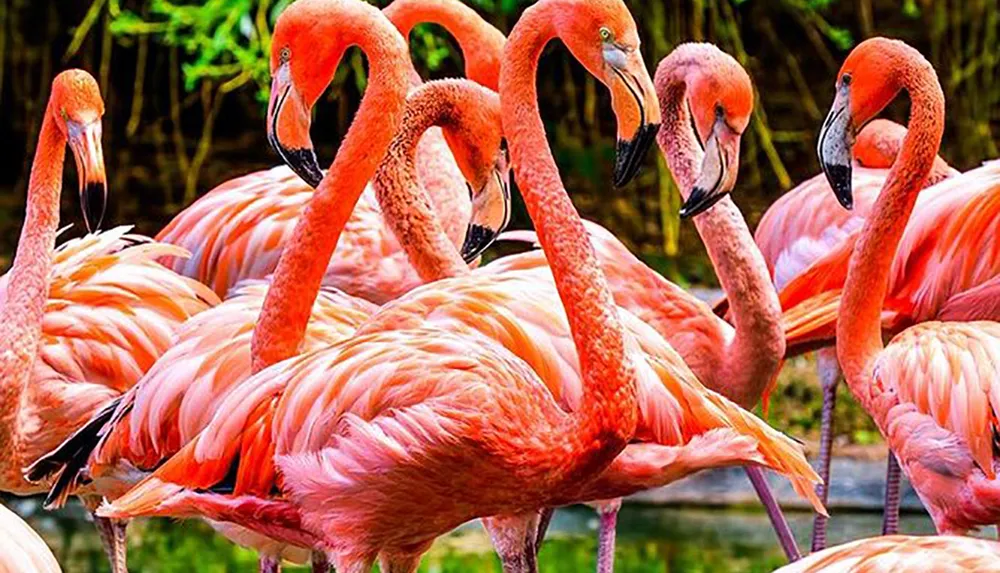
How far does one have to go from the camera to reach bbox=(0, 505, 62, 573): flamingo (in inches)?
101

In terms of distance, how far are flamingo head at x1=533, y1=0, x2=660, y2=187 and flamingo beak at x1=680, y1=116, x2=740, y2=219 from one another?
696 millimetres

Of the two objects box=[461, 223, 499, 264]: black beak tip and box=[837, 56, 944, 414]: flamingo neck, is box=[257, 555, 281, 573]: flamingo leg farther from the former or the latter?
box=[837, 56, 944, 414]: flamingo neck

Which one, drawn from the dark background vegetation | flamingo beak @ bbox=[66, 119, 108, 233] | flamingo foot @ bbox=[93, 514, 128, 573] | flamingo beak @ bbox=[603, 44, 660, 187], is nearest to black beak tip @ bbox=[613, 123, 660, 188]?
flamingo beak @ bbox=[603, 44, 660, 187]

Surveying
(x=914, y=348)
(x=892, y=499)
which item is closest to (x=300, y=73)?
(x=914, y=348)

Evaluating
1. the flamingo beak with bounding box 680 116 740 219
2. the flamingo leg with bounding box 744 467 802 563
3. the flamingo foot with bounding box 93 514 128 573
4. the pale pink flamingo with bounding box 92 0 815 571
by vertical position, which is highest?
the flamingo beak with bounding box 680 116 740 219

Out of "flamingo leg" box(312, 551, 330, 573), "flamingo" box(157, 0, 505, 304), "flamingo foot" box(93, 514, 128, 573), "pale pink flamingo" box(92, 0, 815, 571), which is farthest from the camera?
"flamingo" box(157, 0, 505, 304)

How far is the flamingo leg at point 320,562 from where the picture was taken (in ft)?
12.6

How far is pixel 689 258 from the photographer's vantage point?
754 cm

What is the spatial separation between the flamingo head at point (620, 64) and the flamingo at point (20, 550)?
1.15 m

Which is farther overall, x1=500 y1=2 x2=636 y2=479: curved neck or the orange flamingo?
the orange flamingo

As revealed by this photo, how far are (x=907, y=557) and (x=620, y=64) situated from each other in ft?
3.58

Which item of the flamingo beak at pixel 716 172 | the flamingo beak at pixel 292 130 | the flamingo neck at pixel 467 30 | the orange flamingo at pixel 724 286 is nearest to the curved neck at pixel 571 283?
the flamingo beak at pixel 292 130

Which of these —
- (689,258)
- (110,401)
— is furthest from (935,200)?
(689,258)

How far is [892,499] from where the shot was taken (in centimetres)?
477
